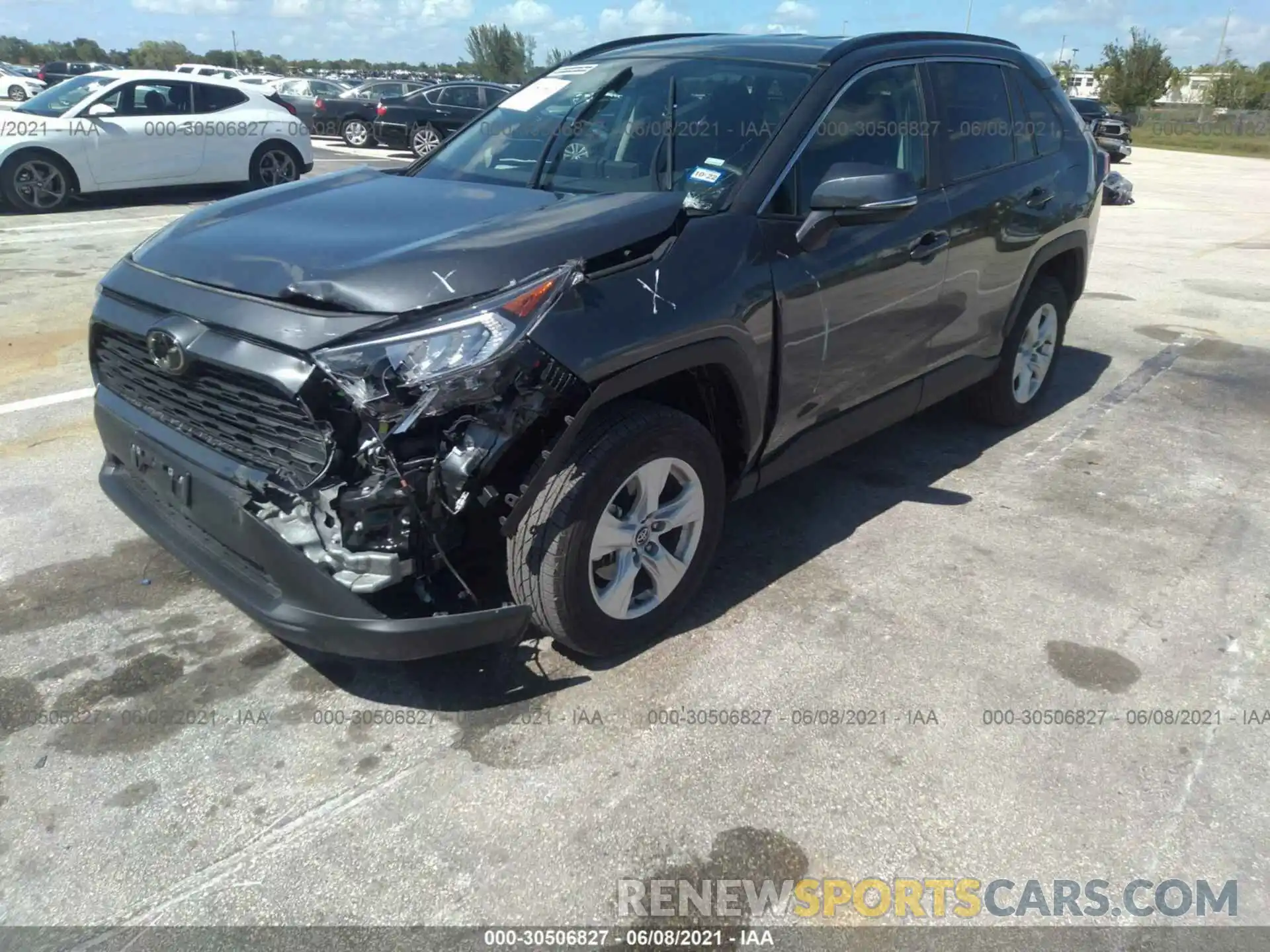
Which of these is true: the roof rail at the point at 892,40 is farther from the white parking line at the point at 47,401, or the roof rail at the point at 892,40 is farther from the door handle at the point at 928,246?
the white parking line at the point at 47,401

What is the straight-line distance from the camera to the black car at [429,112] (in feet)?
66.4

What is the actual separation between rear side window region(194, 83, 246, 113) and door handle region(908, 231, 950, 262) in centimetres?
1146

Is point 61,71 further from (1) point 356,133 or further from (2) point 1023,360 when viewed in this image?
(2) point 1023,360

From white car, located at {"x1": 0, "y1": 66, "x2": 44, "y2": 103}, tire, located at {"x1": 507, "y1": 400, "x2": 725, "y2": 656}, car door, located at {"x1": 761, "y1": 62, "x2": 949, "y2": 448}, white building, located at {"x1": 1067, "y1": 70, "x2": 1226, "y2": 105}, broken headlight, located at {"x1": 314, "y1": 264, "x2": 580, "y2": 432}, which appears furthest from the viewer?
white building, located at {"x1": 1067, "y1": 70, "x2": 1226, "y2": 105}

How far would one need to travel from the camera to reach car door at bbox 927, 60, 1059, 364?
13.7 ft

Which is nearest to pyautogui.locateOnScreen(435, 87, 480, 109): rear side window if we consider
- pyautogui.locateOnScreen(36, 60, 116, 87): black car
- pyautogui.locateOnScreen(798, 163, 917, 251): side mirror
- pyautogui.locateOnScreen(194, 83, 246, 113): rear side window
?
pyautogui.locateOnScreen(194, 83, 246, 113): rear side window

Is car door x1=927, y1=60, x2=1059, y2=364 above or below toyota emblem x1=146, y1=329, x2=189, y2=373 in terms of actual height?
above

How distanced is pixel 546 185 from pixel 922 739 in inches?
90.1

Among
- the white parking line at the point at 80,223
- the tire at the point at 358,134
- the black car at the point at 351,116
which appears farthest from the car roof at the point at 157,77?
the tire at the point at 358,134

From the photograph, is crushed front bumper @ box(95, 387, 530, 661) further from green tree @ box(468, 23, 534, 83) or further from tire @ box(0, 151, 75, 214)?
green tree @ box(468, 23, 534, 83)

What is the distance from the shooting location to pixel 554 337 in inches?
102

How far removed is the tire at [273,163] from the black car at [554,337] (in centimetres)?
1016

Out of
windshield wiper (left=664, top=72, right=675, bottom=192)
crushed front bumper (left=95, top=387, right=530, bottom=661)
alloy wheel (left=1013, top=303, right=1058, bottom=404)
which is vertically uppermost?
windshield wiper (left=664, top=72, right=675, bottom=192)

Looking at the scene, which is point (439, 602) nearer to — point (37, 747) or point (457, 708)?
point (457, 708)
